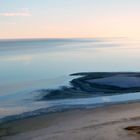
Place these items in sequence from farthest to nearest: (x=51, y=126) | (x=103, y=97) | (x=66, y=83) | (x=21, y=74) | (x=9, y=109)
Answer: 1. (x=21, y=74)
2. (x=66, y=83)
3. (x=103, y=97)
4. (x=9, y=109)
5. (x=51, y=126)

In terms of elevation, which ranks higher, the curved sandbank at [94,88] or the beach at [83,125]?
the curved sandbank at [94,88]

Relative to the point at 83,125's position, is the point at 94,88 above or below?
above

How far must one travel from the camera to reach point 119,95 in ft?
78.4

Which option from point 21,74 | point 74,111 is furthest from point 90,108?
point 21,74

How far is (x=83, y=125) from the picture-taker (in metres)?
15.8

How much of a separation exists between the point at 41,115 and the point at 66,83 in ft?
34.6

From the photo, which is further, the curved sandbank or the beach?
the curved sandbank

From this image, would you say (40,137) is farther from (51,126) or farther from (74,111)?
(74,111)

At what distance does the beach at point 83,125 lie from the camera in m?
13.5

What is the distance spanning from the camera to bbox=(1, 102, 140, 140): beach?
13.5 meters

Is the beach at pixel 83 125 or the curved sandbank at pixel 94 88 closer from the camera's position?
the beach at pixel 83 125

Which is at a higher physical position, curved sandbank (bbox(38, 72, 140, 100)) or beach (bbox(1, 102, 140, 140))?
curved sandbank (bbox(38, 72, 140, 100))

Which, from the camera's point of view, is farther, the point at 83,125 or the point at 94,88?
the point at 94,88

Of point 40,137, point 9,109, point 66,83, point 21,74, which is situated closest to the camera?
point 40,137
